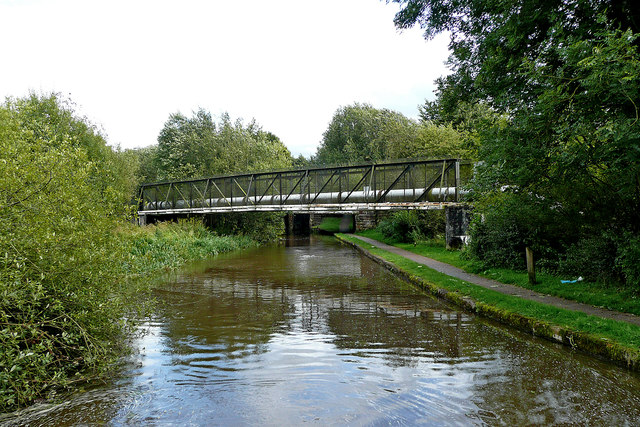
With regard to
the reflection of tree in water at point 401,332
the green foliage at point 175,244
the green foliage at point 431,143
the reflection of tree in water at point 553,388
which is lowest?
the reflection of tree in water at point 553,388

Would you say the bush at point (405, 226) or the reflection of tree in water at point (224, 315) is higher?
the bush at point (405, 226)

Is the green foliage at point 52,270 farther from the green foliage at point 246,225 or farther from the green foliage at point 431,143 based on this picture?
the green foliage at point 431,143

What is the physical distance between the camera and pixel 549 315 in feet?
25.2

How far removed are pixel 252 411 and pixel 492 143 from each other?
7.02 m

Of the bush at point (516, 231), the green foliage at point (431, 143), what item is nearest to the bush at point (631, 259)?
the bush at point (516, 231)

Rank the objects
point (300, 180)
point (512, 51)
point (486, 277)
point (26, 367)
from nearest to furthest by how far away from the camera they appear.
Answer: point (26, 367) → point (512, 51) → point (486, 277) → point (300, 180)

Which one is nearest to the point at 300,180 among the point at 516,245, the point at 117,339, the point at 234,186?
Answer: the point at 234,186

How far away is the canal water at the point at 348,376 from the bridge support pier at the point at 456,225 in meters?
11.3

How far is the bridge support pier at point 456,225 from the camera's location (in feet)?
67.8

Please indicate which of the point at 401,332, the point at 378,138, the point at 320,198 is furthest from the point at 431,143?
the point at 401,332

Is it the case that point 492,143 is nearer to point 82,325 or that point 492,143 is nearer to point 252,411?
point 252,411

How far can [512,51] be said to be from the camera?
1020 cm

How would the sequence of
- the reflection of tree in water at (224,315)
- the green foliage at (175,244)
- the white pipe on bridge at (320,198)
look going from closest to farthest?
the reflection of tree in water at (224,315) → the green foliage at (175,244) → the white pipe on bridge at (320,198)

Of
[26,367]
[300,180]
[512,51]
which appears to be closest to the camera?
[26,367]
